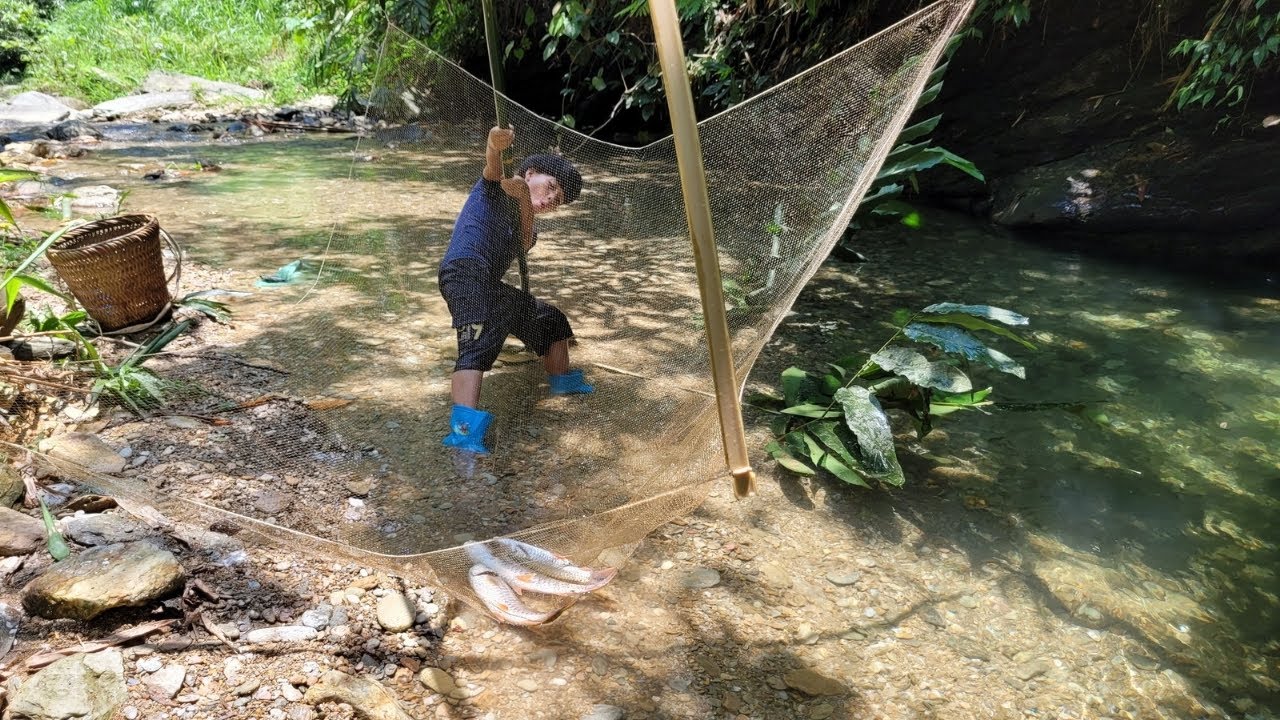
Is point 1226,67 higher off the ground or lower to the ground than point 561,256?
higher

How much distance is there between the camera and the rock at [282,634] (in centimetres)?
169

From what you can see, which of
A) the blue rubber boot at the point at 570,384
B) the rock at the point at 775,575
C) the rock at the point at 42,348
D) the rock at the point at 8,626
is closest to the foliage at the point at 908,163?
the blue rubber boot at the point at 570,384

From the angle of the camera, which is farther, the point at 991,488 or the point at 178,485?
the point at 991,488

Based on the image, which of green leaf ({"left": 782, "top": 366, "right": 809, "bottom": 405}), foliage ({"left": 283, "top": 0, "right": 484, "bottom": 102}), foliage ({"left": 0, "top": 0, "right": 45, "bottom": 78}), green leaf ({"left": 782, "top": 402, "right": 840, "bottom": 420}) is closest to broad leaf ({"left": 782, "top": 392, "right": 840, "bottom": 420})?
green leaf ({"left": 782, "top": 402, "right": 840, "bottom": 420})

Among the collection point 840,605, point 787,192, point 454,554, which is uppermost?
point 787,192

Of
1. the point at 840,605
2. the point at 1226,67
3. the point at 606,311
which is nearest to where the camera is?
the point at 840,605

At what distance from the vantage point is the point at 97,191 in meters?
5.43

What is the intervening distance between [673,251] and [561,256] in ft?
1.19

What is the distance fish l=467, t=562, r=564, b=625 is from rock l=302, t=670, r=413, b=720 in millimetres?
282

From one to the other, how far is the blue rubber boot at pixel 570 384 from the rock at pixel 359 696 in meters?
1.16

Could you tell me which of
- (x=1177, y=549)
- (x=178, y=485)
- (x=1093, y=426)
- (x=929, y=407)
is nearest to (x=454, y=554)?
(x=178, y=485)

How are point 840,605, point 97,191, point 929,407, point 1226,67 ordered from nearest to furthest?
point 840,605
point 929,407
point 1226,67
point 97,191

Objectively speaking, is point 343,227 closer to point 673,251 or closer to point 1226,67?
point 673,251

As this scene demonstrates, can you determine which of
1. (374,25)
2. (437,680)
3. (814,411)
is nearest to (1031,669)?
(814,411)
